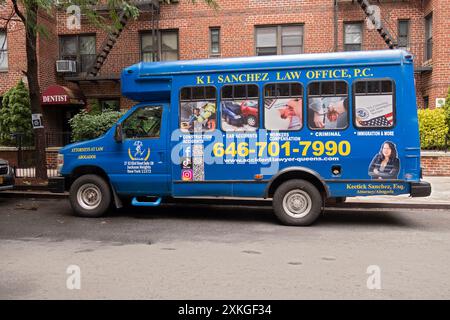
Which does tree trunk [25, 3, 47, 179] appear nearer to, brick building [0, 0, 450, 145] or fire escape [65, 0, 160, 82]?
brick building [0, 0, 450, 145]

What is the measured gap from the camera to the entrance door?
8.43 metres

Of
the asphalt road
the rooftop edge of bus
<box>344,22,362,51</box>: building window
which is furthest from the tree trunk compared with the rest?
<box>344,22,362,51</box>: building window

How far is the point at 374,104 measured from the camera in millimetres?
7672

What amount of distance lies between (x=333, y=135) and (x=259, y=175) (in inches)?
57.5

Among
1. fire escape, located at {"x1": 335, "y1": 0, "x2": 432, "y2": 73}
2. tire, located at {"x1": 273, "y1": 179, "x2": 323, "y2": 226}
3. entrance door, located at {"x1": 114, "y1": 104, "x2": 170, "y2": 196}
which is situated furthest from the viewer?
fire escape, located at {"x1": 335, "y1": 0, "x2": 432, "y2": 73}

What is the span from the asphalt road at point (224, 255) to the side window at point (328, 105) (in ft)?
5.92

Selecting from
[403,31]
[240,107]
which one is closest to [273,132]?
[240,107]

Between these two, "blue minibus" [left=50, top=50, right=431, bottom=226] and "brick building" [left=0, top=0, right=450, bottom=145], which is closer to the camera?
"blue minibus" [left=50, top=50, right=431, bottom=226]

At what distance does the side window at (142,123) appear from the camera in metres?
8.52

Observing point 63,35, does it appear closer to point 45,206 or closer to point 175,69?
point 45,206

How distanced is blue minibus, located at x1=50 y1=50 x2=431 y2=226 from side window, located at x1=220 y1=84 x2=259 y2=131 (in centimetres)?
2

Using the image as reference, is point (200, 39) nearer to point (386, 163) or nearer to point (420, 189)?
point (386, 163)

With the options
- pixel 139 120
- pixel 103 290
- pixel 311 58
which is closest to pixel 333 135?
pixel 311 58

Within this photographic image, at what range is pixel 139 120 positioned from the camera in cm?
862
